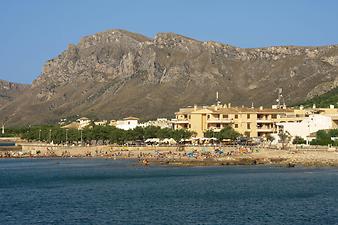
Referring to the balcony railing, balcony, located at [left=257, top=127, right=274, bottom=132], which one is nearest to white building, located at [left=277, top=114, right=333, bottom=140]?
balcony, located at [left=257, top=127, right=274, bottom=132]

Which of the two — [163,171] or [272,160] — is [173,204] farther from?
[272,160]

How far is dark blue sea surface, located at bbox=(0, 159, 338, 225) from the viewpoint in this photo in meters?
45.6

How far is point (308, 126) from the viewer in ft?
355

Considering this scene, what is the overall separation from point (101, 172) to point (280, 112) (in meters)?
48.5

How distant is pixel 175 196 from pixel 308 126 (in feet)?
178

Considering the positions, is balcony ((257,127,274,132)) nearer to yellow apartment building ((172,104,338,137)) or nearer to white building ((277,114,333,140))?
yellow apartment building ((172,104,338,137))

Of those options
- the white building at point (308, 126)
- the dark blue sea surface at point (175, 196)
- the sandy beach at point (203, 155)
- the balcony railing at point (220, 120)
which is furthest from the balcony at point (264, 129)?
the dark blue sea surface at point (175, 196)

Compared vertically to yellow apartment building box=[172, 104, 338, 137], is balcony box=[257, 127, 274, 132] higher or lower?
lower

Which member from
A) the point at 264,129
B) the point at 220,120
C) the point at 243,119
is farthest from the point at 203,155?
the point at 264,129

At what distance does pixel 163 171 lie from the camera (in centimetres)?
8550

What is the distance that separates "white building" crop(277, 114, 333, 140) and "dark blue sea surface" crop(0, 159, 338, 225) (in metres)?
24.5

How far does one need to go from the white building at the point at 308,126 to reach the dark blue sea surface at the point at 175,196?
80.3 feet

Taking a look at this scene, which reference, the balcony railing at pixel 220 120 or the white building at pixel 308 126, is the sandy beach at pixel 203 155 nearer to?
the white building at pixel 308 126

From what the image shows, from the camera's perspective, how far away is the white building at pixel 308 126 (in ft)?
353
